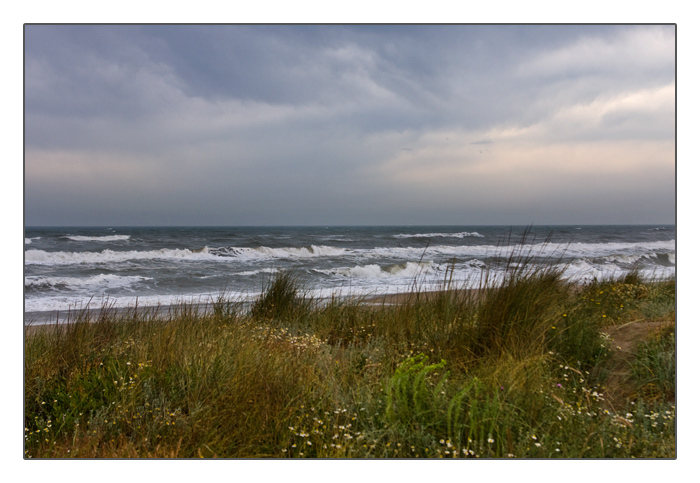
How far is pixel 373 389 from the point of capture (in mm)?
2705

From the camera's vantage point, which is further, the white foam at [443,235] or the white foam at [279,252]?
the white foam at [443,235]

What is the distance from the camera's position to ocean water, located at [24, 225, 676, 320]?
6.38 meters

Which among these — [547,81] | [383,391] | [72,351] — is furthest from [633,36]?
[72,351]

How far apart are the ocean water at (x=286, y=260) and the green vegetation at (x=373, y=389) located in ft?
2.14

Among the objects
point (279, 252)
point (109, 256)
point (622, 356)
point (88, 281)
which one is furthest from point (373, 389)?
point (279, 252)

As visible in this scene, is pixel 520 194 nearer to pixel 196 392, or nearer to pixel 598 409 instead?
pixel 598 409

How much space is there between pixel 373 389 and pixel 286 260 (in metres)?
17.4

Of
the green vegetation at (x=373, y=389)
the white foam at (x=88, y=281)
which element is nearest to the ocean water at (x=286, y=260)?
the white foam at (x=88, y=281)

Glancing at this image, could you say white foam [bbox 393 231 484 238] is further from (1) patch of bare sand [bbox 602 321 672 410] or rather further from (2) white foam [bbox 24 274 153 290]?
(1) patch of bare sand [bbox 602 321 672 410]

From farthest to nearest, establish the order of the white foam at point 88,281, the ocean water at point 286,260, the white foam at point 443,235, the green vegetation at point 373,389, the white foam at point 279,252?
1. the white foam at point 443,235
2. the white foam at point 279,252
3. the white foam at point 88,281
4. the ocean water at point 286,260
5. the green vegetation at point 373,389

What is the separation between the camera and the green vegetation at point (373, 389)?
230cm

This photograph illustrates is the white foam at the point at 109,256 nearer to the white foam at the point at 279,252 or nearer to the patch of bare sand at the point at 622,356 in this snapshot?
the white foam at the point at 279,252

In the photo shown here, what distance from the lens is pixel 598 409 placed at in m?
2.59
